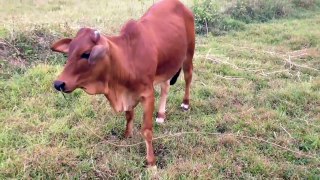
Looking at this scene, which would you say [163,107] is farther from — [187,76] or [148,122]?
[148,122]

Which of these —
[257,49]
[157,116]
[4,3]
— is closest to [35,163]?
[157,116]

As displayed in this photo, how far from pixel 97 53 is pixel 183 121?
1806 millimetres

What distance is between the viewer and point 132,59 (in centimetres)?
353

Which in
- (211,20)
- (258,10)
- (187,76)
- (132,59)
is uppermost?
(132,59)

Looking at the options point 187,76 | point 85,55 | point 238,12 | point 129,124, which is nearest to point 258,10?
point 238,12

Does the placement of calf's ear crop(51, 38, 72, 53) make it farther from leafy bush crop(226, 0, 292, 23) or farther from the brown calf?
leafy bush crop(226, 0, 292, 23)

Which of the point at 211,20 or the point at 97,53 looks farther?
the point at 211,20

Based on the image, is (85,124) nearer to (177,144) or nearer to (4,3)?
(177,144)

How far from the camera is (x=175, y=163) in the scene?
367 centimetres

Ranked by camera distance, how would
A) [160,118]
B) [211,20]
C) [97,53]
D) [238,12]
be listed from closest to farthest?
[97,53] → [160,118] → [211,20] → [238,12]

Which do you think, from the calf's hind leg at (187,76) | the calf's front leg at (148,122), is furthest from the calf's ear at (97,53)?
the calf's hind leg at (187,76)

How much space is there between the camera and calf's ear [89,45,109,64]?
2.98 meters

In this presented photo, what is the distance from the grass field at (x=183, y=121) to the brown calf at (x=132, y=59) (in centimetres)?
33

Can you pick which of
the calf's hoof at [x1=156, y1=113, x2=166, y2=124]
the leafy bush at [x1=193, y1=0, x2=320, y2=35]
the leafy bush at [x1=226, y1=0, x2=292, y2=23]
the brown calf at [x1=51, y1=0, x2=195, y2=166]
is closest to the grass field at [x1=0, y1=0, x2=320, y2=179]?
the calf's hoof at [x1=156, y1=113, x2=166, y2=124]
